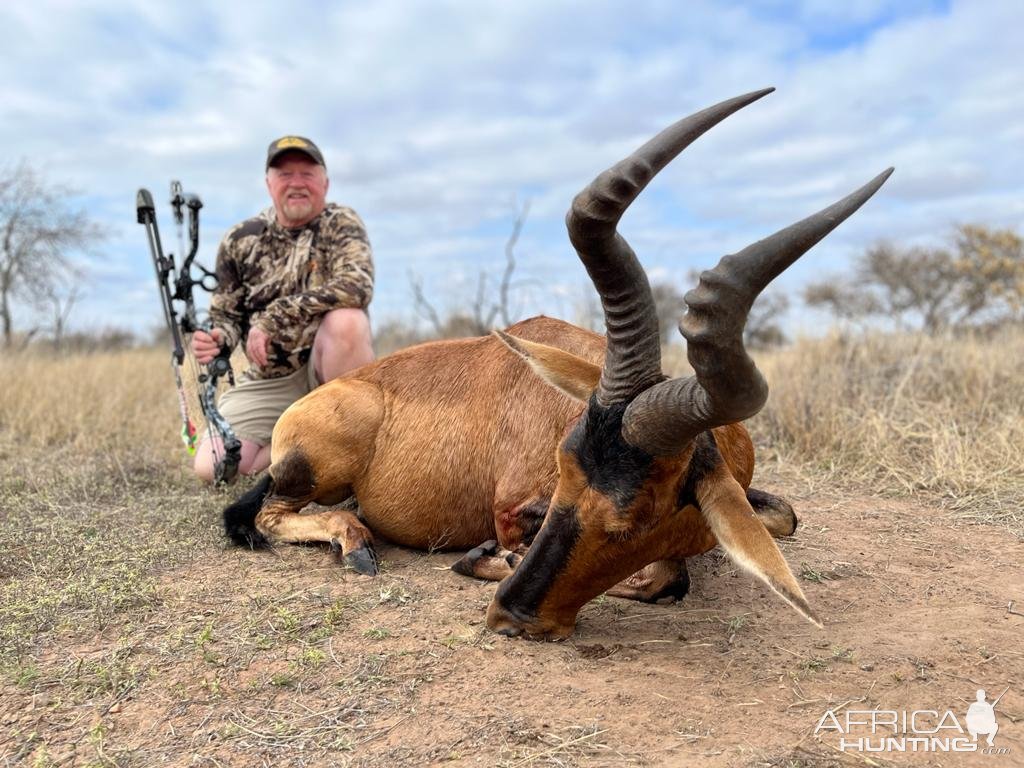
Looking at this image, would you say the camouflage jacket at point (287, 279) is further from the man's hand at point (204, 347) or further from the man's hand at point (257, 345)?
the man's hand at point (204, 347)

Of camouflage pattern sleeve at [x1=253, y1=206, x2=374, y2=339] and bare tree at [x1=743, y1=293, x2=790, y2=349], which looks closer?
camouflage pattern sleeve at [x1=253, y1=206, x2=374, y2=339]

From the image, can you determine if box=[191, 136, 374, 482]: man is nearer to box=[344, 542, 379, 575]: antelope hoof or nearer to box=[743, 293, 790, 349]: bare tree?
box=[344, 542, 379, 575]: antelope hoof

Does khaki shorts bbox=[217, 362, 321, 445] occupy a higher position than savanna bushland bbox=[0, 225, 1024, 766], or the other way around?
khaki shorts bbox=[217, 362, 321, 445]

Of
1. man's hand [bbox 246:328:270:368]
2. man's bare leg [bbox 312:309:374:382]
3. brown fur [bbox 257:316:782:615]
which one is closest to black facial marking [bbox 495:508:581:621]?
brown fur [bbox 257:316:782:615]

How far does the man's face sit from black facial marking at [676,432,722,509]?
167 inches

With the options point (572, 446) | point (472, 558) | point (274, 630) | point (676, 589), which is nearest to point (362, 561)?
point (472, 558)

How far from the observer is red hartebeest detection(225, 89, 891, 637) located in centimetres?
264

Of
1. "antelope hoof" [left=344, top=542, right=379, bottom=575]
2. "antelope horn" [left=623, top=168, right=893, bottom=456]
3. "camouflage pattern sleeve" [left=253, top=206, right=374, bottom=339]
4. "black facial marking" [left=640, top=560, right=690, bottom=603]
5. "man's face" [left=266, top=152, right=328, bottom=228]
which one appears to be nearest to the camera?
"antelope horn" [left=623, top=168, right=893, bottom=456]

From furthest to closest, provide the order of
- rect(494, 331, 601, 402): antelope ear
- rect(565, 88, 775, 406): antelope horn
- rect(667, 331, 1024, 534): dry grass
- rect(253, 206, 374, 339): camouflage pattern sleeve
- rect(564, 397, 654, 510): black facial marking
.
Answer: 1. rect(253, 206, 374, 339): camouflage pattern sleeve
2. rect(667, 331, 1024, 534): dry grass
3. rect(494, 331, 601, 402): antelope ear
4. rect(564, 397, 654, 510): black facial marking
5. rect(565, 88, 775, 406): antelope horn

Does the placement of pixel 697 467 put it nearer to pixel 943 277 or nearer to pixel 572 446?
pixel 572 446

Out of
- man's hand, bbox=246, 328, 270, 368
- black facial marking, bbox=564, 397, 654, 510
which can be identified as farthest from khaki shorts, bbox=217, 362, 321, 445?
black facial marking, bbox=564, 397, 654, 510

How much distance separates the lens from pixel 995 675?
2.94 meters

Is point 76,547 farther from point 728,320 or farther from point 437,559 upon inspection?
point 728,320

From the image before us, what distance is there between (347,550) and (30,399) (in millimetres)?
6698
